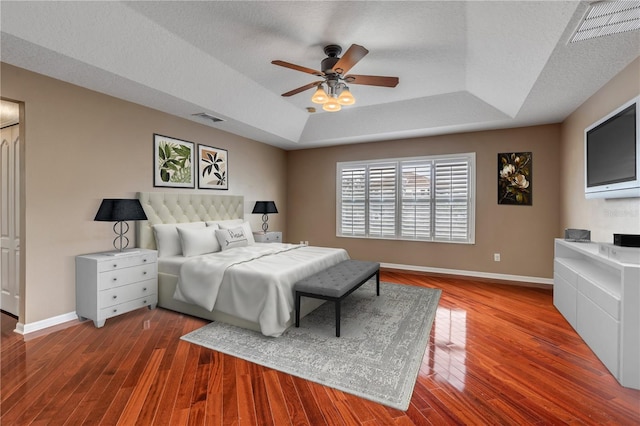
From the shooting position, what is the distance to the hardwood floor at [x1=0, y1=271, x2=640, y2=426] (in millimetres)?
1864

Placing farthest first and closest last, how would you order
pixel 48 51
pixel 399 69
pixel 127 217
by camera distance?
pixel 399 69, pixel 127 217, pixel 48 51

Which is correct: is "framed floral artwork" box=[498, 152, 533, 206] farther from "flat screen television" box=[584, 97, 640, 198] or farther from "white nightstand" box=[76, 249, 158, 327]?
"white nightstand" box=[76, 249, 158, 327]

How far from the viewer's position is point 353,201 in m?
6.26

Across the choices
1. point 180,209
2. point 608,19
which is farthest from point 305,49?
point 180,209

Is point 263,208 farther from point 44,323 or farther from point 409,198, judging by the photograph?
point 44,323

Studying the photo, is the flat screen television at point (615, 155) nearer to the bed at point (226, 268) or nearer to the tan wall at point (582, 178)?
the tan wall at point (582, 178)

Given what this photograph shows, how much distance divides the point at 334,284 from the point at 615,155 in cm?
282

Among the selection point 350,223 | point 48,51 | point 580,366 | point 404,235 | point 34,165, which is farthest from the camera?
point 350,223

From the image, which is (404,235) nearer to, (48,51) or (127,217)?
(127,217)

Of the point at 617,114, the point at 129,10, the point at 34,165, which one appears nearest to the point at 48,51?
the point at 129,10

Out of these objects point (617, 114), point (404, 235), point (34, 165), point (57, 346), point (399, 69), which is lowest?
point (57, 346)

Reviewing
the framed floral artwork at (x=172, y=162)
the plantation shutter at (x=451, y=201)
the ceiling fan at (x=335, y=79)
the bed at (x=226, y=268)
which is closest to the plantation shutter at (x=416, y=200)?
the plantation shutter at (x=451, y=201)

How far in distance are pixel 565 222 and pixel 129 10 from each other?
226 inches

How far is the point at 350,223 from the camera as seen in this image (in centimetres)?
630
